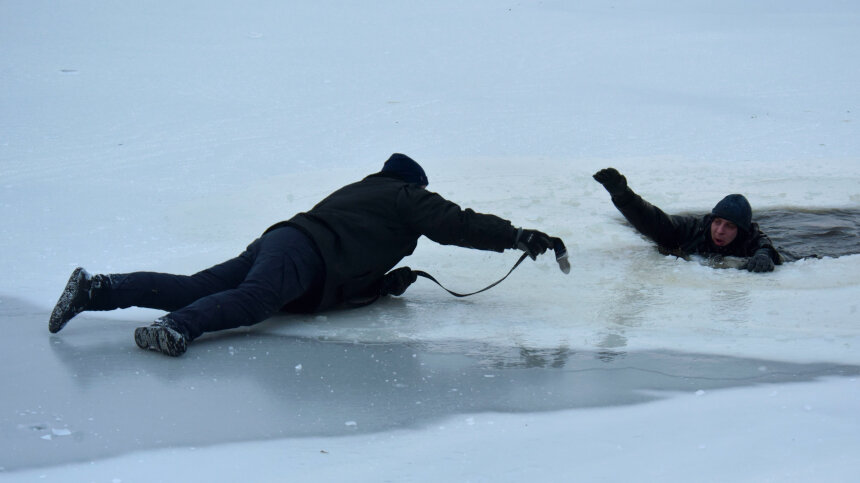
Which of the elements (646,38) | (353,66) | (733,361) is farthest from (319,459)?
(646,38)

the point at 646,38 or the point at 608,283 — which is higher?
the point at 646,38

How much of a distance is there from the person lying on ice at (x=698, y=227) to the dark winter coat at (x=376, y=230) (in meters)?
1.35

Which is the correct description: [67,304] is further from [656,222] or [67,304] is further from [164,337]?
[656,222]

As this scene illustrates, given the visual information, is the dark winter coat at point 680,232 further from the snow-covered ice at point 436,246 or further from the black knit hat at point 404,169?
the black knit hat at point 404,169

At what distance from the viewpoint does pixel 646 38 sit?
1095 centimetres

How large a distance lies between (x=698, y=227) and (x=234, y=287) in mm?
2747

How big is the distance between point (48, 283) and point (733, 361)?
3.08m

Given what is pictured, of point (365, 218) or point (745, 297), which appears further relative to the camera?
point (745, 297)

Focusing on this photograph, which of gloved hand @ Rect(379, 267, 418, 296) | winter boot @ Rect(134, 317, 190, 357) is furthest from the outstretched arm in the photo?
winter boot @ Rect(134, 317, 190, 357)

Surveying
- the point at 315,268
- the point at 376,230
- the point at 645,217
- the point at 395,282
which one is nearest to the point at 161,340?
the point at 315,268

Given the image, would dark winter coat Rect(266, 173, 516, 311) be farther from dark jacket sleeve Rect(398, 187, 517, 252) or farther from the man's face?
the man's face

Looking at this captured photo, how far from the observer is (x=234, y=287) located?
3916 millimetres

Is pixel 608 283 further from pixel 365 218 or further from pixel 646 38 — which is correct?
pixel 646 38

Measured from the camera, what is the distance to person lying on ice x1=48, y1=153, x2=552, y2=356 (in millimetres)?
3545
